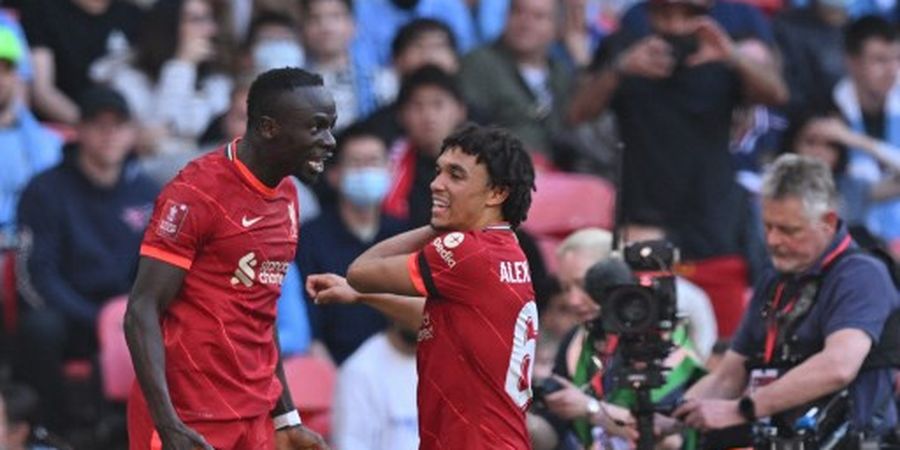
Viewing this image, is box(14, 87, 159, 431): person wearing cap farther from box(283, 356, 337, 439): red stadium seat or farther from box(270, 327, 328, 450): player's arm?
box(270, 327, 328, 450): player's arm

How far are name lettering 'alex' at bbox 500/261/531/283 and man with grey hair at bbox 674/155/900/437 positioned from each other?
1.61 m

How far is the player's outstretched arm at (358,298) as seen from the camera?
9.18 meters

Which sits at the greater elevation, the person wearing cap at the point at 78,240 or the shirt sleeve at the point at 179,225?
the shirt sleeve at the point at 179,225

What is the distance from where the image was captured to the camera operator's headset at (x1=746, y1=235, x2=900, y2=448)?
10430mm

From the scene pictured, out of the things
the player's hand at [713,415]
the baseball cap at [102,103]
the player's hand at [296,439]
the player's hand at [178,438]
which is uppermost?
the baseball cap at [102,103]

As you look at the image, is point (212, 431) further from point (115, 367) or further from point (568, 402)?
point (115, 367)

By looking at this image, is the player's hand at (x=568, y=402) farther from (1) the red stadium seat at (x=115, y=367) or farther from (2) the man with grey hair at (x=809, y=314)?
(1) the red stadium seat at (x=115, y=367)

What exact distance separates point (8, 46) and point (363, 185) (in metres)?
2.20

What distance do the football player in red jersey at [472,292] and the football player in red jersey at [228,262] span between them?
349mm

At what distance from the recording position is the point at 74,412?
42.5 feet

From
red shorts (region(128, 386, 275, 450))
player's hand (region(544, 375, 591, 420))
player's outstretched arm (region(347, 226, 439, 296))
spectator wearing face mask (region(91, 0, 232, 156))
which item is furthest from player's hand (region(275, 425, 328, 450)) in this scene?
spectator wearing face mask (region(91, 0, 232, 156))

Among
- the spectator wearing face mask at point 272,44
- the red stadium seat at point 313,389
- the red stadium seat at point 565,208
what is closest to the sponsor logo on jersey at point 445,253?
the red stadium seat at point 313,389

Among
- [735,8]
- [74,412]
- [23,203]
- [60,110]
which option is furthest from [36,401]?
[735,8]

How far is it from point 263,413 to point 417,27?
6.62 m
